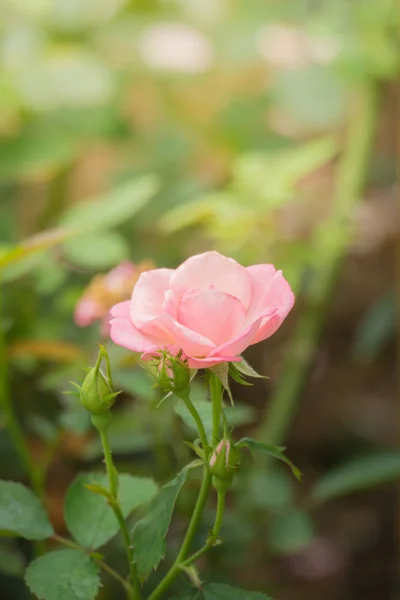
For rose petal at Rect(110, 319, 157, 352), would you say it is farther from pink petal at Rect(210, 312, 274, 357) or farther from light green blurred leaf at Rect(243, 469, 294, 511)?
light green blurred leaf at Rect(243, 469, 294, 511)

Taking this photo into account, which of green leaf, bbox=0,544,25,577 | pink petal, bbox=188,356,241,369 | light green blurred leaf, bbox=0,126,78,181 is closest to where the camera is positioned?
pink petal, bbox=188,356,241,369

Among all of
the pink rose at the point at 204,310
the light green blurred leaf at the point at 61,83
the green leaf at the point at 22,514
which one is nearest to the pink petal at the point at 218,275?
the pink rose at the point at 204,310

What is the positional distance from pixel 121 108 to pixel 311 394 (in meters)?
0.77

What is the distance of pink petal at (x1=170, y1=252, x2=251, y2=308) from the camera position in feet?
1.48

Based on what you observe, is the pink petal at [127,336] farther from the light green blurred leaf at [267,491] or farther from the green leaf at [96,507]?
the light green blurred leaf at [267,491]

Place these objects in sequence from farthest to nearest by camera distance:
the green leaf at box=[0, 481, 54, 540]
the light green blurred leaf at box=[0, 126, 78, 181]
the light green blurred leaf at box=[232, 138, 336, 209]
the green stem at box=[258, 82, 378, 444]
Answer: the light green blurred leaf at box=[0, 126, 78, 181], the green stem at box=[258, 82, 378, 444], the light green blurred leaf at box=[232, 138, 336, 209], the green leaf at box=[0, 481, 54, 540]

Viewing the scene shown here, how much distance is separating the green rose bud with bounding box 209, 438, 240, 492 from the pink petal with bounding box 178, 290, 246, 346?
0.06 meters

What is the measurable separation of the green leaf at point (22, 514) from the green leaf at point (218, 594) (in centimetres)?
12

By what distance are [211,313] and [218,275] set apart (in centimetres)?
4

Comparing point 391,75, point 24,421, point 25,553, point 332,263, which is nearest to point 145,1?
point 391,75

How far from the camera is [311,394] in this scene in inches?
62.9

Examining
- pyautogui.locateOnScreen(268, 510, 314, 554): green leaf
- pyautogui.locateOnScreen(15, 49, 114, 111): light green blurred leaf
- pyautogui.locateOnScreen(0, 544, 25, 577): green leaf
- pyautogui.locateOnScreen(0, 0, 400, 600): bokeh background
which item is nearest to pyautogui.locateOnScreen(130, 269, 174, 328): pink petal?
pyautogui.locateOnScreen(0, 0, 400, 600): bokeh background

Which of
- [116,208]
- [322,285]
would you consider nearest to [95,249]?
[116,208]

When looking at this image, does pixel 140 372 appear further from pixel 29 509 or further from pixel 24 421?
pixel 29 509
